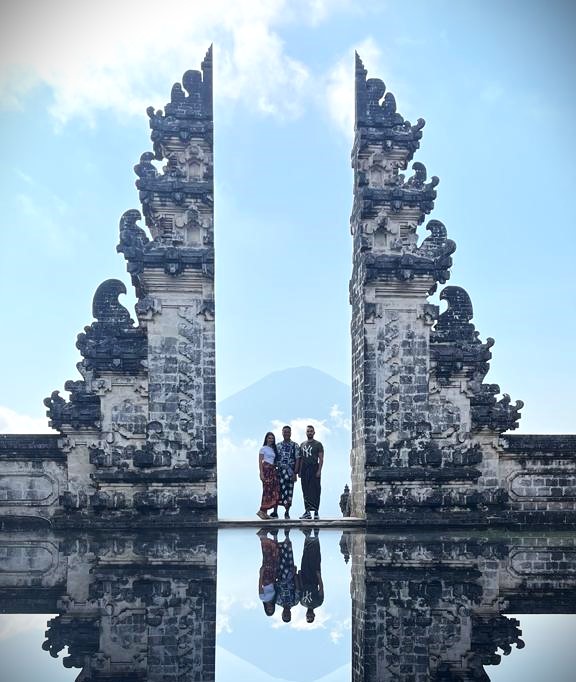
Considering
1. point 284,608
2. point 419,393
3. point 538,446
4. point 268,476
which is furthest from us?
point 538,446

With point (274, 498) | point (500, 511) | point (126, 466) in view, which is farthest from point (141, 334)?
point (500, 511)

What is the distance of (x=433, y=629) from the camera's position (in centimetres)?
648

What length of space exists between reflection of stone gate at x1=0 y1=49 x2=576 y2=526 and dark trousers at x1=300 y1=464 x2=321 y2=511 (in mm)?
913

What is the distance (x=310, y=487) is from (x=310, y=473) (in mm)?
278

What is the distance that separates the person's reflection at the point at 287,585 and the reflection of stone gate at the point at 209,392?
5.84 meters

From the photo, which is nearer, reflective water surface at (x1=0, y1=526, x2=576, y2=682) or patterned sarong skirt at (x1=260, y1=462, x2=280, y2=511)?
reflective water surface at (x1=0, y1=526, x2=576, y2=682)

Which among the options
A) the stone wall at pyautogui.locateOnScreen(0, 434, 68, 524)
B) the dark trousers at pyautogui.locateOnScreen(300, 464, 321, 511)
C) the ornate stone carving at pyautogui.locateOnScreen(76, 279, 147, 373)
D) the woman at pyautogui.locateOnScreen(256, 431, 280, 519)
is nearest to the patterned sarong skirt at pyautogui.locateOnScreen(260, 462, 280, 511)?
the woman at pyautogui.locateOnScreen(256, 431, 280, 519)

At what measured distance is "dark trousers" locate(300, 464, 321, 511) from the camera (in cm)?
1684

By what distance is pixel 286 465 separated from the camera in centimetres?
1688

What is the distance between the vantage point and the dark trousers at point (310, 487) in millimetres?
16844

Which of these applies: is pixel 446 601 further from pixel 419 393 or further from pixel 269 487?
pixel 419 393

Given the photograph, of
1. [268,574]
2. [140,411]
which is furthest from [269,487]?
[268,574]

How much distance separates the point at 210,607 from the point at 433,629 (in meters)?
2.00

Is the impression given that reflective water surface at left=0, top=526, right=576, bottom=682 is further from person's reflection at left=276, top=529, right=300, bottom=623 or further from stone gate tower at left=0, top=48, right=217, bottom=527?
stone gate tower at left=0, top=48, right=217, bottom=527
